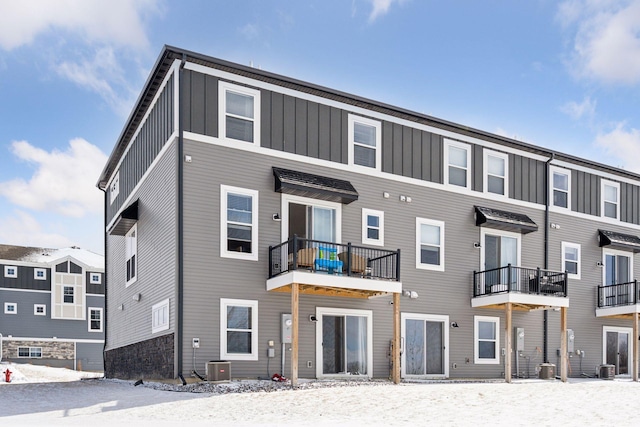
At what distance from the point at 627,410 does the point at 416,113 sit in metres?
11.4

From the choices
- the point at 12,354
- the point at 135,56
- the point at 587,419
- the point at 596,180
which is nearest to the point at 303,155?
the point at 135,56

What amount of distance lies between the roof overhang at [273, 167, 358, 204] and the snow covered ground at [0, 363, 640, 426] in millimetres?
5231

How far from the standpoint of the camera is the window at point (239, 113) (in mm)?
18438

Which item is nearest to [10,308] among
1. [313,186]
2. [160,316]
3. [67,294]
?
[67,294]

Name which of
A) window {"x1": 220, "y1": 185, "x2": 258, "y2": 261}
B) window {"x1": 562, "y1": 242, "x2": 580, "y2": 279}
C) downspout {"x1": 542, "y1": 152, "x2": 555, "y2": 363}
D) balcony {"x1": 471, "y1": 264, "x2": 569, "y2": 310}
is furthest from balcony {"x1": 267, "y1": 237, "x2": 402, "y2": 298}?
window {"x1": 562, "y1": 242, "x2": 580, "y2": 279}

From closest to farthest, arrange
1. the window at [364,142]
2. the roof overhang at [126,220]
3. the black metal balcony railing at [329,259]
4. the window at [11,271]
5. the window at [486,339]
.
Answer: the black metal balcony railing at [329,259]
the window at [364,142]
the roof overhang at [126,220]
the window at [486,339]
the window at [11,271]

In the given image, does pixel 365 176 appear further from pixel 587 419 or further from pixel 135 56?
pixel 587 419

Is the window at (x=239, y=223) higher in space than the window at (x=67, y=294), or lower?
higher

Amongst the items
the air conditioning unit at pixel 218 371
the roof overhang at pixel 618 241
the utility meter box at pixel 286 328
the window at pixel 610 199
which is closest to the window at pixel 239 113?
the utility meter box at pixel 286 328

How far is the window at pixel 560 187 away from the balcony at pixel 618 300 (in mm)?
3493

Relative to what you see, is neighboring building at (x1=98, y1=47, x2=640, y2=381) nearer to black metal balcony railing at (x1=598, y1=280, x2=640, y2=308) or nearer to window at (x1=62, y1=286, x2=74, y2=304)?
black metal balcony railing at (x1=598, y1=280, x2=640, y2=308)

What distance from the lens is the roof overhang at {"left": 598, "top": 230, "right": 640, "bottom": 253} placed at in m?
25.8

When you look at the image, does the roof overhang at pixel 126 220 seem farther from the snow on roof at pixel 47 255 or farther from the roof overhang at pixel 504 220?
the snow on roof at pixel 47 255

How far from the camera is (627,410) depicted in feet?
43.6
